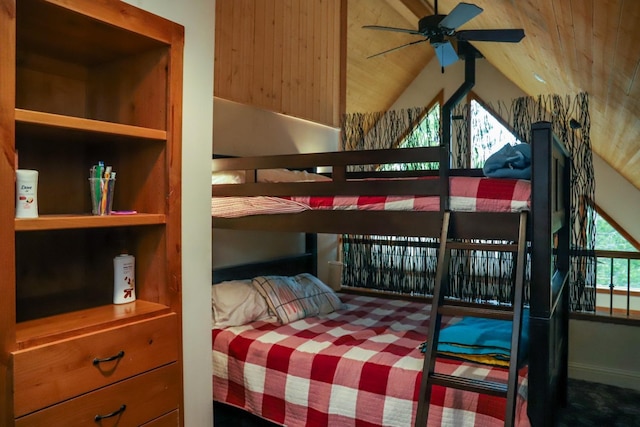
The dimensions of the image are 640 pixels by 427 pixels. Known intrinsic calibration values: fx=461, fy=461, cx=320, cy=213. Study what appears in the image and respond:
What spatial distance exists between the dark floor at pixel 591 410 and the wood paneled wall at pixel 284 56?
6.87ft

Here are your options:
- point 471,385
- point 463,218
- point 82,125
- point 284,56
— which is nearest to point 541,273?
point 463,218

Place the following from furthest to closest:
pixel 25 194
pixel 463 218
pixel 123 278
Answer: pixel 463 218 < pixel 123 278 < pixel 25 194

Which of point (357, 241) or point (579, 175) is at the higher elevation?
point (579, 175)

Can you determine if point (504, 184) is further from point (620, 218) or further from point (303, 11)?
point (620, 218)

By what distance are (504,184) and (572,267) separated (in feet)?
6.38

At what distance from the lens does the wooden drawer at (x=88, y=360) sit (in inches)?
49.1

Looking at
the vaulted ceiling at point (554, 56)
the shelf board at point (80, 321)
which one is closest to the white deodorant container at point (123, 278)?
the shelf board at point (80, 321)

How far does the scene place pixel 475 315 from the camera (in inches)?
73.4

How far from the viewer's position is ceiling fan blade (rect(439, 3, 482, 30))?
3044 millimetres

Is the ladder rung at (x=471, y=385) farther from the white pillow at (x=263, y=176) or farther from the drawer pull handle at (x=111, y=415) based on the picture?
the white pillow at (x=263, y=176)

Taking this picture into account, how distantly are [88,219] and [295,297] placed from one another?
1842 mm

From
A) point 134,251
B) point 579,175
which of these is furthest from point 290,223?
point 579,175

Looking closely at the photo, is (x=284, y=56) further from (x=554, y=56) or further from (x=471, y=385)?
(x=471, y=385)

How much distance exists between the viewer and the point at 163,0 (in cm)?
160
